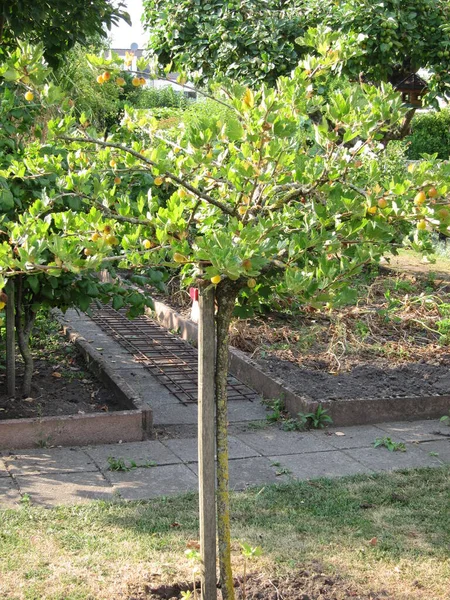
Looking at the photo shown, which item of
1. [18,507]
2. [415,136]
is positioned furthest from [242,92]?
[415,136]

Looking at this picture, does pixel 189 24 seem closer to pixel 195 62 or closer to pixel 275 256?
pixel 195 62

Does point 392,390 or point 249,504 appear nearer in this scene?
point 249,504

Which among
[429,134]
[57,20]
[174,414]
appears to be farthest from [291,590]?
[429,134]

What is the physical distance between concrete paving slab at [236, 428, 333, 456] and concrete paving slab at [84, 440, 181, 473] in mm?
718

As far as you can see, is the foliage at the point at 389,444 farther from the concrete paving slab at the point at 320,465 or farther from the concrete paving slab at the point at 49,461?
the concrete paving slab at the point at 49,461

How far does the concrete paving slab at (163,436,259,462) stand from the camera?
5770 mm

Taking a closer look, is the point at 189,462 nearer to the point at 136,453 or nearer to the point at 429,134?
the point at 136,453

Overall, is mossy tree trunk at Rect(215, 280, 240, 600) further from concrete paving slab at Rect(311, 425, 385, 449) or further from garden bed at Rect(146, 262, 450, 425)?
concrete paving slab at Rect(311, 425, 385, 449)

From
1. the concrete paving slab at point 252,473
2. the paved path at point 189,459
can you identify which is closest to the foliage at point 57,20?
the paved path at point 189,459

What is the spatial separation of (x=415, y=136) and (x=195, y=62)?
14.1 metres

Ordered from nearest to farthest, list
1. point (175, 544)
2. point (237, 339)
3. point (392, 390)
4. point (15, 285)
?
point (175, 544) → point (15, 285) → point (392, 390) → point (237, 339)

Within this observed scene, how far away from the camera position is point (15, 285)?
6461mm

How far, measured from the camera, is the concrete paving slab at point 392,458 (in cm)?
573

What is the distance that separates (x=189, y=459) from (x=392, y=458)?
1.57 metres
